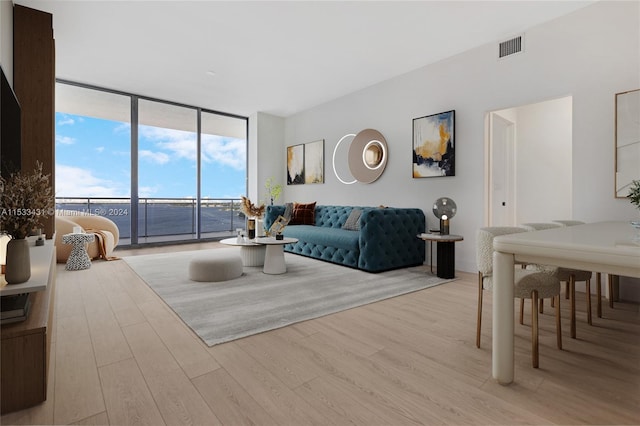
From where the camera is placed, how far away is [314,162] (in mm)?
6512

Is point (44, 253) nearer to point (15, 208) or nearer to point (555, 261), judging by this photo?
point (15, 208)

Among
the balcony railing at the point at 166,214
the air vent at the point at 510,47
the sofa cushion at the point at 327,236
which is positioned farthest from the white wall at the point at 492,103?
the balcony railing at the point at 166,214

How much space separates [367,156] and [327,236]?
68.0 inches

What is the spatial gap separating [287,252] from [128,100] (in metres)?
4.18

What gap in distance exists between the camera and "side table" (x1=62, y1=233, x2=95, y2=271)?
158 inches

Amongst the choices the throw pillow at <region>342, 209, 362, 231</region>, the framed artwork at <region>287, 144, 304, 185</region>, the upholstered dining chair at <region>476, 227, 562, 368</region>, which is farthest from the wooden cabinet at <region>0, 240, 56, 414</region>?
the framed artwork at <region>287, 144, 304, 185</region>

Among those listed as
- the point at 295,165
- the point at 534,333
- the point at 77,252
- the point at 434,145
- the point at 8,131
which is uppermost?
the point at 295,165

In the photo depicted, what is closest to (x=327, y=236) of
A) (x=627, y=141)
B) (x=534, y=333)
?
(x=534, y=333)

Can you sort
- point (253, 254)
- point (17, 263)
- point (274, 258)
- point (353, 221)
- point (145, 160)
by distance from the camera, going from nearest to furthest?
point (17, 263)
point (274, 258)
point (253, 254)
point (353, 221)
point (145, 160)

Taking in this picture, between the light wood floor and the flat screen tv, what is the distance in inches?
48.2

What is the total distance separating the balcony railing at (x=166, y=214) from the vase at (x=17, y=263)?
493cm

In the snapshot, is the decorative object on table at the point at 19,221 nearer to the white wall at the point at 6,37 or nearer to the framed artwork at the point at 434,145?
the white wall at the point at 6,37

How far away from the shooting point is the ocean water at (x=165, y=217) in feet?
21.1

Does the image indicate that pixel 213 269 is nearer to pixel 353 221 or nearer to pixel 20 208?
pixel 20 208
